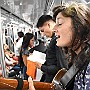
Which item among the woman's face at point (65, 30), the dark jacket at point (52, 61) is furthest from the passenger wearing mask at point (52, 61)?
the woman's face at point (65, 30)

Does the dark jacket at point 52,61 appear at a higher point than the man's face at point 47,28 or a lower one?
lower

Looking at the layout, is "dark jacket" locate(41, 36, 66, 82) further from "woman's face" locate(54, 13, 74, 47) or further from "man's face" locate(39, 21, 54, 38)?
"woman's face" locate(54, 13, 74, 47)

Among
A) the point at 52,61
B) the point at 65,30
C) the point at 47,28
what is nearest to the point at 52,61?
the point at 52,61

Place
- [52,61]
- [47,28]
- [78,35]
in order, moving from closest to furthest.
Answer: [78,35]
[52,61]
[47,28]

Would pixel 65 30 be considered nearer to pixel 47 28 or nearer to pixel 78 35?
pixel 78 35

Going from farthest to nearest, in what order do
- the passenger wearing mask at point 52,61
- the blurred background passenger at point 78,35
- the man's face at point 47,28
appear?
1. the man's face at point 47,28
2. the passenger wearing mask at point 52,61
3. the blurred background passenger at point 78,35

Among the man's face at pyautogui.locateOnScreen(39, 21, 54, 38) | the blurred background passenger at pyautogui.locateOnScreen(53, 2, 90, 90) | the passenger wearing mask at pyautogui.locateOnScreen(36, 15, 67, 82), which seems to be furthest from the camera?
the man's face at pyautogui.locateOnScreen(39, 21, 54, 38)

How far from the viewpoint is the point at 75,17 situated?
3.60 feet

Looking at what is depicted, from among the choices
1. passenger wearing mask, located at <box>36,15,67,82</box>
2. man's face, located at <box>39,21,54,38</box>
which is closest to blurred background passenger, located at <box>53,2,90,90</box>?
passenger wearing mask, located at <box>36,15,67,82</box>

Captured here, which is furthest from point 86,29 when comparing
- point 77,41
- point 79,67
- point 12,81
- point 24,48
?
point 24,48

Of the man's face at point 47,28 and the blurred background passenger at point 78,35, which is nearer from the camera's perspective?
the blurred background passenger at point 78,35

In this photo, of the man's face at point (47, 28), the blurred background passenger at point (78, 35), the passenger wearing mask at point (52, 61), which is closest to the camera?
the blurred background passenger at point (78, 35)

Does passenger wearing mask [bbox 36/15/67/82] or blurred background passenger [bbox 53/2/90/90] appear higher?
blurred background passenger [bbox 53/2/90/90]

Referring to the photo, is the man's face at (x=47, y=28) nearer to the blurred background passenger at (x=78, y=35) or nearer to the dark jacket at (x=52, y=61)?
the dark jacket at (x=52, y=61)
